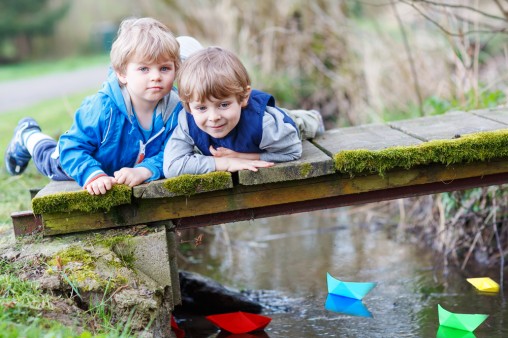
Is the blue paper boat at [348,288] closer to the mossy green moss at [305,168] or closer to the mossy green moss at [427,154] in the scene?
the mossy green moss at [427,154]

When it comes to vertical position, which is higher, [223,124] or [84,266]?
[223,124]

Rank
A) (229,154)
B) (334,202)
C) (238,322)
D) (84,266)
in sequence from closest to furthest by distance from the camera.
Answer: (84,266), (229,154), (334,202), (238,322)

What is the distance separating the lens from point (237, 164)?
4113mm

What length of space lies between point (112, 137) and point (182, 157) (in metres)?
0.46

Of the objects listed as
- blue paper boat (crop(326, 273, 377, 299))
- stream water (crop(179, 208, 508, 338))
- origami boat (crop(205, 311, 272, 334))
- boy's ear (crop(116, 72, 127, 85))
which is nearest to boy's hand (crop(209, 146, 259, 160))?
boy's ear (crop(116, 72, 127, 85))

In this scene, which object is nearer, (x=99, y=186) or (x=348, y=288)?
(x=99, y=186)

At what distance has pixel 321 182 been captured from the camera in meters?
4.29

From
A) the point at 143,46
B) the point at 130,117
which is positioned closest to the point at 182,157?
the point at 130,117

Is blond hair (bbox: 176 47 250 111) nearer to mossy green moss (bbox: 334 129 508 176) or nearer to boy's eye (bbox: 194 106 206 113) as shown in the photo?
boy's eye (bbox: 194 106 206 113)

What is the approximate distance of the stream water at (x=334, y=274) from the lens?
480 centimetres

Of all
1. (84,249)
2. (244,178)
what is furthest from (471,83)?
(84,249)

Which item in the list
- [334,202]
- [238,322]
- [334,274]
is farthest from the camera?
[334,274]

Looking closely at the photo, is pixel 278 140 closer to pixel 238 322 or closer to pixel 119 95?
pixel 119 95

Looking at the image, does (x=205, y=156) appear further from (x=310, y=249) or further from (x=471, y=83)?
(x=471, y=83)
